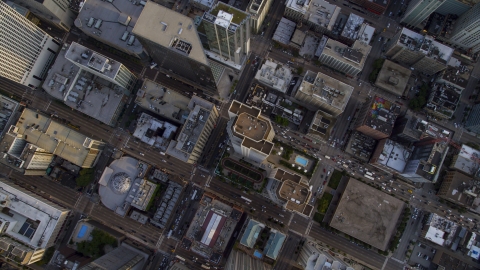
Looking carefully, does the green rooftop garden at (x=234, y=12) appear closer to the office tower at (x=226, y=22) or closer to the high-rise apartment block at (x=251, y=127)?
the office tower at (x=226, y=22)

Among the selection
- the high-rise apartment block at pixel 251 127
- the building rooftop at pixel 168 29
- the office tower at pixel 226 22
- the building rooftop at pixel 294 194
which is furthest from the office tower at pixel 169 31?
the building rooftop at pixel 294 194

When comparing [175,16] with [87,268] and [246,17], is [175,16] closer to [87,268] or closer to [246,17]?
[246,17]

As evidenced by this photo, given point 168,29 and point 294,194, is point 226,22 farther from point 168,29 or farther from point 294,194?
point 294,194

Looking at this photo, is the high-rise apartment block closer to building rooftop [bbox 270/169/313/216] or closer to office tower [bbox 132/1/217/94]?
building rooftop [bbox 270/169/313/216]


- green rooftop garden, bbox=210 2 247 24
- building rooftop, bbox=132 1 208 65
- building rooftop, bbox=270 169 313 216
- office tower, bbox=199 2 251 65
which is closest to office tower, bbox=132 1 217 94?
building rooftop, bbox=132 1 208 65

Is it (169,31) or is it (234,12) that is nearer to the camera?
(234,12)

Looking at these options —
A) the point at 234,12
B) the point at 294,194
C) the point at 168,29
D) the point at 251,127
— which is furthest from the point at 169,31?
the point at 294,194

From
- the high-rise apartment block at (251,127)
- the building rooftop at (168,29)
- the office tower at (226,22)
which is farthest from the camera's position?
the building rooftop at (168,29)

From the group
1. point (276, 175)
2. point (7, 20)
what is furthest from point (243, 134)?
point (7, 20)
